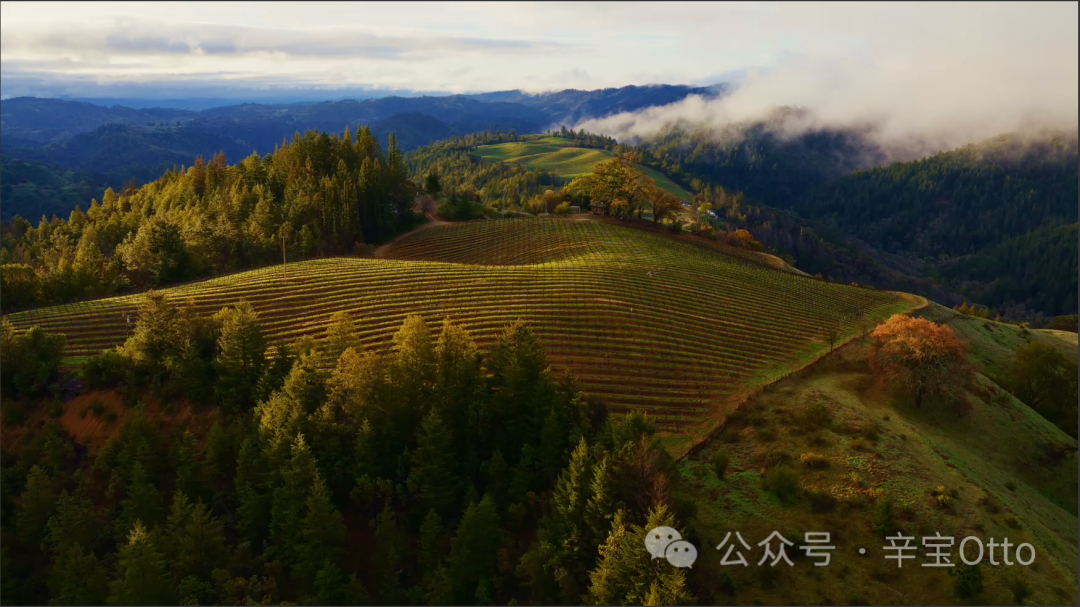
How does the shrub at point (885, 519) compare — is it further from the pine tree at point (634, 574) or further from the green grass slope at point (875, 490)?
the pine tree at point (634, 574)

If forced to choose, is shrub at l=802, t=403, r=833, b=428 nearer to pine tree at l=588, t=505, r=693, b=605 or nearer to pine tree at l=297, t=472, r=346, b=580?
pine tree at l=588, t=505, r=693, b=605

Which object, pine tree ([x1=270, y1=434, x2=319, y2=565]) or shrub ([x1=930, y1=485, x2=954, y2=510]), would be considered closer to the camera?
shrub ([x1=930, y1=485, x2=954, y2=510])

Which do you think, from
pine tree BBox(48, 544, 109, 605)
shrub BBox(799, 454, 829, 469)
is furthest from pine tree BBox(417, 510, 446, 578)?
shrub BBox(799, 454, 829, 469)

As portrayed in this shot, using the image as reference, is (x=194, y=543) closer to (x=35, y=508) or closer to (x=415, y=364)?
(x=35, y=508)

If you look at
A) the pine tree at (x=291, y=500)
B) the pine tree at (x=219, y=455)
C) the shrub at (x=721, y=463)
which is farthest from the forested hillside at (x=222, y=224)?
the shrub at (x=721, y=463)

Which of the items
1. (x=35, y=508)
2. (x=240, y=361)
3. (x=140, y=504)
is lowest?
(x=35, y=508)

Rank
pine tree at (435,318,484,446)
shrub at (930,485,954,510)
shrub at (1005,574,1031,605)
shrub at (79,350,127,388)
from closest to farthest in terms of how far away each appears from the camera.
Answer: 1. shrub at (1005,574,1031,605)
2. shrub at (930,485,954,510)
3. pine tree at (435,318,484,446)
4. shrub at (79,350,127,388)

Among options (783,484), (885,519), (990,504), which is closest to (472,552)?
(783,484)

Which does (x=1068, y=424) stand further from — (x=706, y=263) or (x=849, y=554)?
(x=849, y=554)

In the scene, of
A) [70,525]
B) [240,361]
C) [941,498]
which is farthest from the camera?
Result: [240,361]
